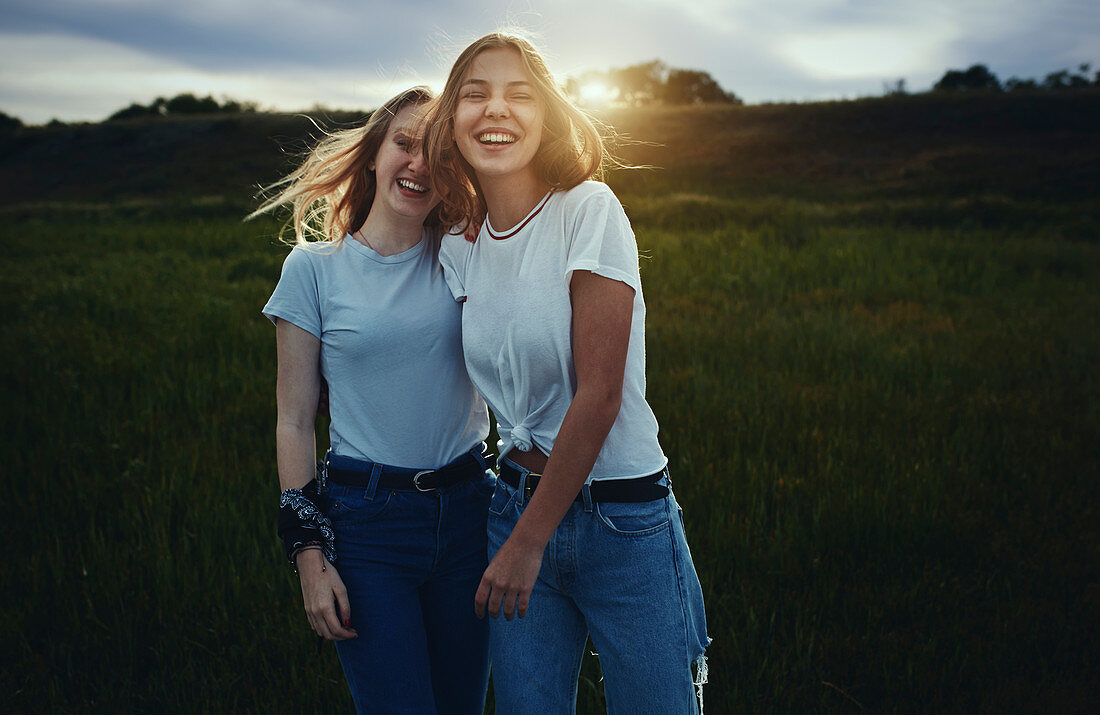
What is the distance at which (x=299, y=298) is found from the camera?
193cm

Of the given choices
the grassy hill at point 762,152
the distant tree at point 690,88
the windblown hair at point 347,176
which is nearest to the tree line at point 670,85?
the distant tree at point 690,88

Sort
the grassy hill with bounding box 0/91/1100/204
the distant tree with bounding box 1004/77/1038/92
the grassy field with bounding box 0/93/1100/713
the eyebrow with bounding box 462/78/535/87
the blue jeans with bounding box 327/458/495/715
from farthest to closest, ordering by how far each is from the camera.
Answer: the distant tree with bounding box 1004/77/1038/92, the grassy hill with bounding box 0/91/1100/204, the grassy field with bounding box 0/93/1100/713, the blue jeans with bounding box 327/458/495/715, the eyebrow with bounding box 462/78/535/87

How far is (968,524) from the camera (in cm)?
372

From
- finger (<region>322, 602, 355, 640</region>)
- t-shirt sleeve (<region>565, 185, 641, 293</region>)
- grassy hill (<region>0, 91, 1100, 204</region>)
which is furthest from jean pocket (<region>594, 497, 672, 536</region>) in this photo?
grassy hill (<region>0, 91, 1100, 204</region>)

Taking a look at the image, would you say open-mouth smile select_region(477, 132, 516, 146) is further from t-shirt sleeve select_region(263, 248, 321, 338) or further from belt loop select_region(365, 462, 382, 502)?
belt loop select_region(365, 462, 382, 502)

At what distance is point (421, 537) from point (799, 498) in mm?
2744

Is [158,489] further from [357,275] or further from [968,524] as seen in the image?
[968,524]

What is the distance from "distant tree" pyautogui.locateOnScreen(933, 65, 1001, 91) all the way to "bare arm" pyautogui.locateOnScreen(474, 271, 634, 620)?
53.5 m

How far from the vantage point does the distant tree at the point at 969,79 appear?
46.2 meters

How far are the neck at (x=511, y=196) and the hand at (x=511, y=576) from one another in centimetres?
78

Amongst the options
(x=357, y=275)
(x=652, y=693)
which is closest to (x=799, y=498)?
(x=652, y=693)

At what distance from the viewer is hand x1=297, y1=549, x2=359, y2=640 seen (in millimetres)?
1793

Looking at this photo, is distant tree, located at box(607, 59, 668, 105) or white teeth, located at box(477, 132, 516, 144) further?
distant tree, located at box(607, 59, 668, 105)

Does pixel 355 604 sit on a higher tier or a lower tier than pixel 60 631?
higher
